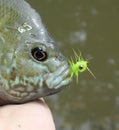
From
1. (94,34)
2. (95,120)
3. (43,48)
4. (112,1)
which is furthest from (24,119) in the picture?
(112,1)

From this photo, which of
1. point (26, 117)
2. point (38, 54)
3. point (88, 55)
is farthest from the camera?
point (88, 55)

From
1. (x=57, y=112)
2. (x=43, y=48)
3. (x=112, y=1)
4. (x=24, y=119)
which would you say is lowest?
(x=112, y=1)

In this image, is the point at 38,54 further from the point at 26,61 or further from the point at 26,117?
the point at 26,117

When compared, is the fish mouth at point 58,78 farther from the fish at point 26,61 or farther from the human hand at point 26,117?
the human hand at point 26,117

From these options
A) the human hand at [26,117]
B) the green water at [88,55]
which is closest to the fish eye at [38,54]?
the human hand at [26,117]

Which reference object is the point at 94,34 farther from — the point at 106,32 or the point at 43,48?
the point at 43,48

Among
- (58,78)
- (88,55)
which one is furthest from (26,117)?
(88,55)
